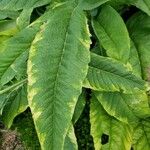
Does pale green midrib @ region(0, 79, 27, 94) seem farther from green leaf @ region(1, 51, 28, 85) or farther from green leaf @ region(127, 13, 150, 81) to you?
green leaf @ region(127, 13, 150, 81)

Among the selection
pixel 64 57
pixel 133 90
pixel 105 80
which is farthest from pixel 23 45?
pixel 133 90

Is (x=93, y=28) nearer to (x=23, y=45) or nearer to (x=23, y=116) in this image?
(x=23, y=45)

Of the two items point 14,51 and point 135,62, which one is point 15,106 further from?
point 135,62

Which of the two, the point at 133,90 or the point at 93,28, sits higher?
the point at 93,28

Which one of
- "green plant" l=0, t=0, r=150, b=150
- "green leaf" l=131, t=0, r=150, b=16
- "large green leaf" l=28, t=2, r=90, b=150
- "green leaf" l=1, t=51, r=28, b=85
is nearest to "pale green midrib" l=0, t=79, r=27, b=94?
"green plant" l=0, t=0, r=150, b=150

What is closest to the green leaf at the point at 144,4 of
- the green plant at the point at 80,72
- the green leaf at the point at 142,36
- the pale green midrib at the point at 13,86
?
the green plant at the point at 80,72

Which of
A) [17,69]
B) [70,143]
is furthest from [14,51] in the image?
[70,143]
